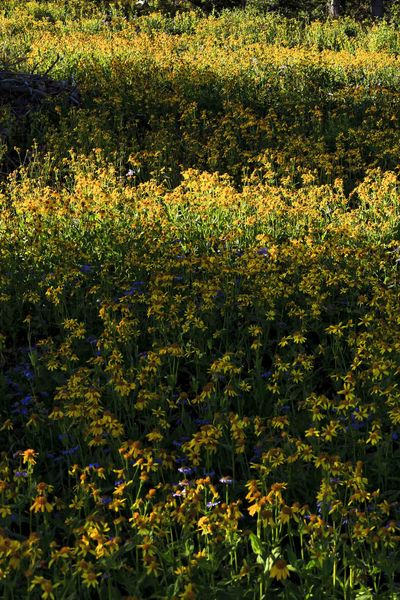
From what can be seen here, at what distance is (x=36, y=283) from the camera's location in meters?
4.84

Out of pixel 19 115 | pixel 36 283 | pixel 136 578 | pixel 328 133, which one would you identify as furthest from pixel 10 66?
pixel 136 578

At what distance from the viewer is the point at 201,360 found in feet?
13.2

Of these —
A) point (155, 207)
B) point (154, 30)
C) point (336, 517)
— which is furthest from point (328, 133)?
point (154, 30)

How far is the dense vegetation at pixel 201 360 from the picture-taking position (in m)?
2.52

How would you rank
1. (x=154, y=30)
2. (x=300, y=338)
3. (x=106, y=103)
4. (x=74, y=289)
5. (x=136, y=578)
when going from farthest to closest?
(x=154, y=30)
(x=106, y=103)
(x=74, y=289)
(x=300, y=338)
(x=136, y=578)

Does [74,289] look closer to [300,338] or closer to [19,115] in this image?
[300,338]

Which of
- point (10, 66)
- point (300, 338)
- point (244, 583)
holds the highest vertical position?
point (10, 66)

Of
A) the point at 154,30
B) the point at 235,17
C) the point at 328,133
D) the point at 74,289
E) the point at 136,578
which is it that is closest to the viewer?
the point at 136,578

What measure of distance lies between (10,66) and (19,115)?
1595 mm

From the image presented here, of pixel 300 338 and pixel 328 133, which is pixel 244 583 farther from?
pixel 328 133

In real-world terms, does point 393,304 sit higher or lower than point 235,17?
lower

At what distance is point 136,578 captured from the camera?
2514 millimetres

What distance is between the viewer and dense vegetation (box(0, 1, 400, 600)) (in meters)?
2.52

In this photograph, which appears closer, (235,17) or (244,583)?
(244,583)
